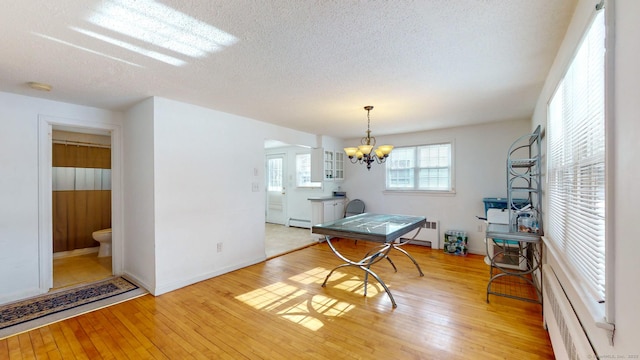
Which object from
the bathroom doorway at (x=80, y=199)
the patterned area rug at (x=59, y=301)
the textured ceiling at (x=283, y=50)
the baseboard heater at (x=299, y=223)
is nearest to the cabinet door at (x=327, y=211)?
the baseboard heater at (x=299, y=223)

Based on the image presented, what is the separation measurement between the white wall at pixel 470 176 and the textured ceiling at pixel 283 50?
1286mm

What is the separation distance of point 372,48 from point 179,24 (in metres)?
1.30

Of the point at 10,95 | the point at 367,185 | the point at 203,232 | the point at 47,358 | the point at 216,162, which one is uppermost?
the point at 10,95

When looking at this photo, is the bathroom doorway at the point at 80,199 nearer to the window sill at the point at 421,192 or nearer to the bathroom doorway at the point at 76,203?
the bathroom doorway at the point at 76,203

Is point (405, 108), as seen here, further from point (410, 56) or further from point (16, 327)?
point (16, 327)

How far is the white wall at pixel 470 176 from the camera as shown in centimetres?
451

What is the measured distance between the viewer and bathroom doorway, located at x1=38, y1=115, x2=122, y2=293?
3.07 m

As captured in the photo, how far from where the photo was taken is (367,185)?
595cm

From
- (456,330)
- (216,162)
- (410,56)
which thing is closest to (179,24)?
(410,56)

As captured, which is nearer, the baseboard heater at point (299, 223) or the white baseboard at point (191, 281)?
the white baseboard at point (191, 281)

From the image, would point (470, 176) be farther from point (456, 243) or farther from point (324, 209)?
point (324, 209)

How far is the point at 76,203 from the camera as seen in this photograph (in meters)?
4.50

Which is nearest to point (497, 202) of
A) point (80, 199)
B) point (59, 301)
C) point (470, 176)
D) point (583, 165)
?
point (470, 176)

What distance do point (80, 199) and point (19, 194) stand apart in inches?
72.2
